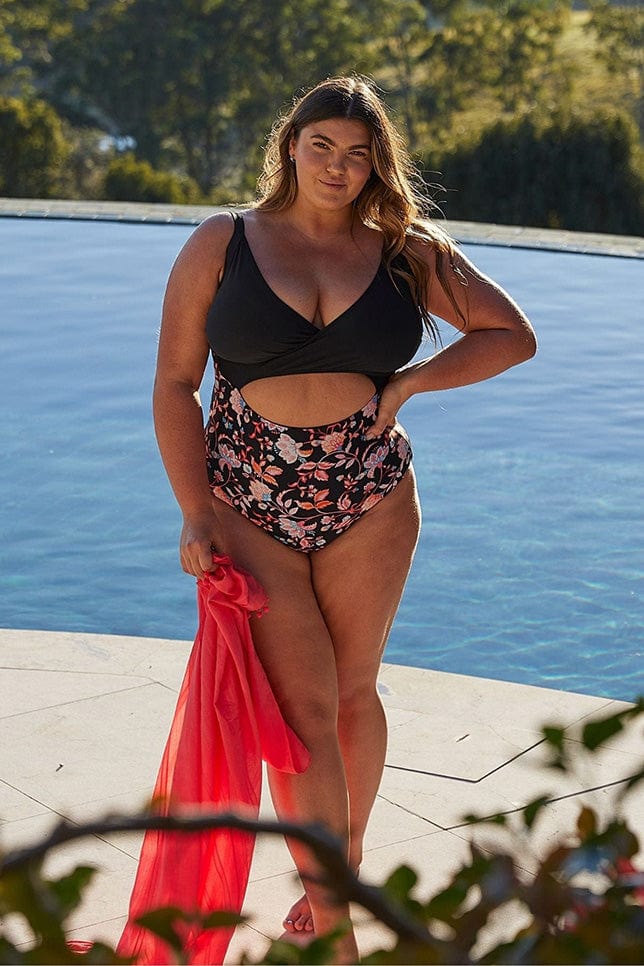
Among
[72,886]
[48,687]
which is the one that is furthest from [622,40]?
[72,886]

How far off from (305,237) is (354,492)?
1.77ft

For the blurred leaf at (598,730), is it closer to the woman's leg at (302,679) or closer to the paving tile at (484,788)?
the woman's leg at (302,679)

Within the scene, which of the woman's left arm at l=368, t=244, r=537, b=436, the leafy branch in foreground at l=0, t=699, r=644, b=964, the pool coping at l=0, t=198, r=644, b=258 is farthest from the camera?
the pool coping at l=0, t=198, r=644, b=258

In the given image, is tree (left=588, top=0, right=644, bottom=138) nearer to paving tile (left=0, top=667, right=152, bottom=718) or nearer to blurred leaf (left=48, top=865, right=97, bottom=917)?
paving tile (left=0, top=667, right=152, bottom=718)

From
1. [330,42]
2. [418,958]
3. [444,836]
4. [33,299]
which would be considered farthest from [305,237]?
[330,42]

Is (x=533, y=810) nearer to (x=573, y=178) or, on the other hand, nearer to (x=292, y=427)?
(x=292, y=427)

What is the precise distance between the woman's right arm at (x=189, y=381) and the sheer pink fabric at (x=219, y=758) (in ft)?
0.26

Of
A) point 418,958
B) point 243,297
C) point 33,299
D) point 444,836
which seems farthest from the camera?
point 33,299

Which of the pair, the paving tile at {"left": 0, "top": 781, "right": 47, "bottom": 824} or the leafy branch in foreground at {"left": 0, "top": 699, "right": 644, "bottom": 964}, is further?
the paving tile at {"left": 0, "top": 781, "right": 47, "bottom": 824}

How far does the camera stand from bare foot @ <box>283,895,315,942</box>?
10.0 feet

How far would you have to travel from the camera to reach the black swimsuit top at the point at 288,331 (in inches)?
110

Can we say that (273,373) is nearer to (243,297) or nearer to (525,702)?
(243,297)

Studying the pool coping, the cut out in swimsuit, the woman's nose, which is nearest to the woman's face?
the woman's nose

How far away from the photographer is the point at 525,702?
4.29m
